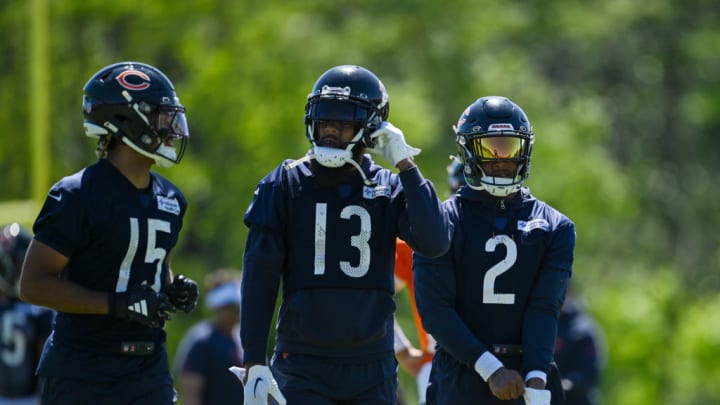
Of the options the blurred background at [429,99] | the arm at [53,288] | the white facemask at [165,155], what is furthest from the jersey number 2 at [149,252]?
the blurred background at [429,99]

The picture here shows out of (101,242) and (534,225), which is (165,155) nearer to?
(101,242)

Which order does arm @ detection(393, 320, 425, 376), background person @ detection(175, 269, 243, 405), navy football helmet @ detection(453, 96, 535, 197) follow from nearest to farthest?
navy football helmet @ detection(453, 96, 535, 197)
arm @ detection(393, 320, 425, 376)
background person @ detection(175, 269, 243, 405)

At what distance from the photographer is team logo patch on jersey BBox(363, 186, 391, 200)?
5465 mm

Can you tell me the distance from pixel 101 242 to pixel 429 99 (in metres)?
14.9

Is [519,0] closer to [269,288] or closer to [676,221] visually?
[676,221]

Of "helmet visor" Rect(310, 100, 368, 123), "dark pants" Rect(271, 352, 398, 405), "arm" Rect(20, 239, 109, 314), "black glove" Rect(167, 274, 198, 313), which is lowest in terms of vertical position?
"dark pants" Rect(271, 352, 398, 405)

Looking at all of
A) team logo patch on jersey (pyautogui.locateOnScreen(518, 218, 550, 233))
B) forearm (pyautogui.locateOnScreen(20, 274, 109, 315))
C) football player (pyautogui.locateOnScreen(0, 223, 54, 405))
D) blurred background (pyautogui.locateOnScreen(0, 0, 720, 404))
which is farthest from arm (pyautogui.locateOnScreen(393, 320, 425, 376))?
blurred background (pyautogui.locateOnScreen(0, 0, 720, 404))

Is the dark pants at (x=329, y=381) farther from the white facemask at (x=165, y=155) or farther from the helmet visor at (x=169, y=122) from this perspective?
the helmet visor at (x=169, y=122)

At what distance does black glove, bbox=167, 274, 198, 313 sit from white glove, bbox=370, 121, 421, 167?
45.1 inches

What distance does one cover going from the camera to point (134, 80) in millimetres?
5895

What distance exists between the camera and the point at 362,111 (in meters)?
5.42

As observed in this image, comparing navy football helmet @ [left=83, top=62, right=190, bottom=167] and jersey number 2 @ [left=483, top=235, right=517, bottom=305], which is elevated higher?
navy football helmet @ [left=83, top=62, right=190, bottom=167]

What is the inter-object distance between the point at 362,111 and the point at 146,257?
1.21 metres

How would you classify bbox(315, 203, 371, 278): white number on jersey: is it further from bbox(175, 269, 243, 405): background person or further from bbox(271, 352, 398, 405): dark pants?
bbox(175, 269, 243, 405): background person
